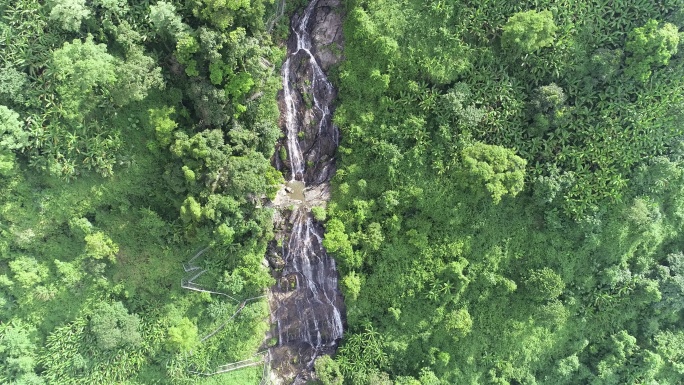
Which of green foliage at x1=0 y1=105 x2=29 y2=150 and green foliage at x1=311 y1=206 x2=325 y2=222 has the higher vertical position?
green foliage at x1=0 y1=105 x2=29 y2=150

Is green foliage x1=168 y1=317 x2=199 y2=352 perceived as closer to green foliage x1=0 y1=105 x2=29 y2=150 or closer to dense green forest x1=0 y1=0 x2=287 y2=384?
dense green forest x1=0 y1=0 x2=287 y2=384

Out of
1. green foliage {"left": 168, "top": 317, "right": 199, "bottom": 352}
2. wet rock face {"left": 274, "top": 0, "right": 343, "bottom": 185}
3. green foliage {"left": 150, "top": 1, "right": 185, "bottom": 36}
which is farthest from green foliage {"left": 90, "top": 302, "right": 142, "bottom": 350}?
green foliage {"left": 150, "top": 1, "right": 185, "bottom": 36}

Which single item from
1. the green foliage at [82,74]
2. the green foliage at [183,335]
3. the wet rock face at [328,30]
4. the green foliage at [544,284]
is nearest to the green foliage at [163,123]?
the green foliage at [82,74]

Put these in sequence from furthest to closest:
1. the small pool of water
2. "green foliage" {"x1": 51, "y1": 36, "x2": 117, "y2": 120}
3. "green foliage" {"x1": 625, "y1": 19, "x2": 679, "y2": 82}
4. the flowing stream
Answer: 1. the small pool of water
2. the flowing stream
3. "green foliage" {"x1": 625, "y1": 19, "x2": 679, "y2": 82}
4. "green foliage" {"x1": 51, "y1": 36, "x2": 117, "y2": 120}

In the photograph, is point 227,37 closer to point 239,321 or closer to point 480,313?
point 239,321

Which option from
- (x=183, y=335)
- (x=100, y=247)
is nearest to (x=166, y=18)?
(x=100, y=247)

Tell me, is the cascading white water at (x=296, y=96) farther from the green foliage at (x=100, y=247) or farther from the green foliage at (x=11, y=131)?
the green foliage at (x=11, y=131)

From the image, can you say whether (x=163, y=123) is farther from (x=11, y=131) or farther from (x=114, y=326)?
(x=114, y=326)
